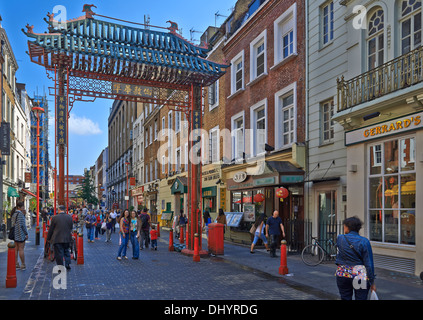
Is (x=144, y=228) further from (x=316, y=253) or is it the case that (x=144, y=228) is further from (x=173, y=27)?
(x=173, y=27)

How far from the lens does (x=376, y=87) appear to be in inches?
436

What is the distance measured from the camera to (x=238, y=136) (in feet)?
70.2

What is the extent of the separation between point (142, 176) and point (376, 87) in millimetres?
35780

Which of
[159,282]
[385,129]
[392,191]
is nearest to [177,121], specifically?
[385,129]

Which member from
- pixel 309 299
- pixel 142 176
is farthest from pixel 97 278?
pixel 142 176

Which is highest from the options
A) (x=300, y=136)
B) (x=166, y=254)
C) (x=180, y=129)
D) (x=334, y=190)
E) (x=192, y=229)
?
(x=180, y=129)

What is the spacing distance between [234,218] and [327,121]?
7457 millimetres

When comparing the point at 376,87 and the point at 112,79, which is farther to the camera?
the point at 112,79

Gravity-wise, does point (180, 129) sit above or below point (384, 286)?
above

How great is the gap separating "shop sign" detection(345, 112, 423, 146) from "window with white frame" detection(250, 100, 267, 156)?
6.53 m

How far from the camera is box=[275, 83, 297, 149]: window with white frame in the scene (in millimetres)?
16547

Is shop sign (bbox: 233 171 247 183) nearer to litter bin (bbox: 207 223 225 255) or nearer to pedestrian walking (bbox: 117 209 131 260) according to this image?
litter bin (bbox: 207 223 225 255)
